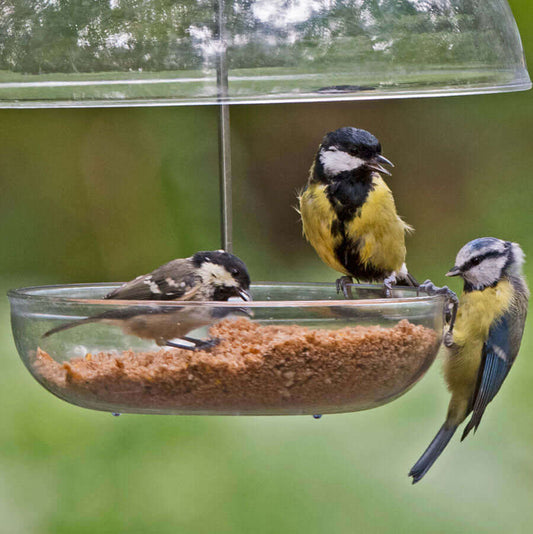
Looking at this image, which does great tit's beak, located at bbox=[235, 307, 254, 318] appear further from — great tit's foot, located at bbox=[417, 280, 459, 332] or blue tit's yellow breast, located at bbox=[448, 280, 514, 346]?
Result: blue tit's yellow breast, located at bbox=[448, 280, 514, 346]

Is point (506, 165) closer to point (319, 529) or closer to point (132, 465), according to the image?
point (319, 529)

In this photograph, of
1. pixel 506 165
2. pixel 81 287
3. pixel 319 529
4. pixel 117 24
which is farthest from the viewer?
pixel 506 165

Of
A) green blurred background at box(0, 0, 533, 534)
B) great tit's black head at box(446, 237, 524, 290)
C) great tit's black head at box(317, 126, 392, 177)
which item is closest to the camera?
great tit's black head at box(317, 126, 392, 177)

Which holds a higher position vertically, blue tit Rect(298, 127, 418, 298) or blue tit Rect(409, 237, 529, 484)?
blue tit Rect(298, 127, 418, 298)

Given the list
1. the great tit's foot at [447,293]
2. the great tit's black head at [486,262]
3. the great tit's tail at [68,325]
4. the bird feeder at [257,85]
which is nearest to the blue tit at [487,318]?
the great tit's black head at [486,262]

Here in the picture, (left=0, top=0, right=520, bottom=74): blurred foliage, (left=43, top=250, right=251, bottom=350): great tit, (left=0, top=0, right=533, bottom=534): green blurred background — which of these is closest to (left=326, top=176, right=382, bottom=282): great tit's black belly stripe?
(left=43, top=250, right=251, bottom=350): great tit

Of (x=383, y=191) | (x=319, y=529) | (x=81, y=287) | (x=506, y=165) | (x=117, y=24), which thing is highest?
(x=117, y=24)

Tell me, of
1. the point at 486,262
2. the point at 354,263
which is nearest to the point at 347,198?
the point at 354,263

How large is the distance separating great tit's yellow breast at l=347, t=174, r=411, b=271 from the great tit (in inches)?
17.8

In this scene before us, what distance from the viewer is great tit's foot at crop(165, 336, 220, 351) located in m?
1.45

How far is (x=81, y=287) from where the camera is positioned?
1959 mm

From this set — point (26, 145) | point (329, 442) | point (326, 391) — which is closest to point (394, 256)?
point (326, 391)

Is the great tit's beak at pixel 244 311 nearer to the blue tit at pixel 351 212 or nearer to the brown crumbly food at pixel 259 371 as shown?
the brown crumbly food at pixel 259 371

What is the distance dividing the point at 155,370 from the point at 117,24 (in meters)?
0.52
